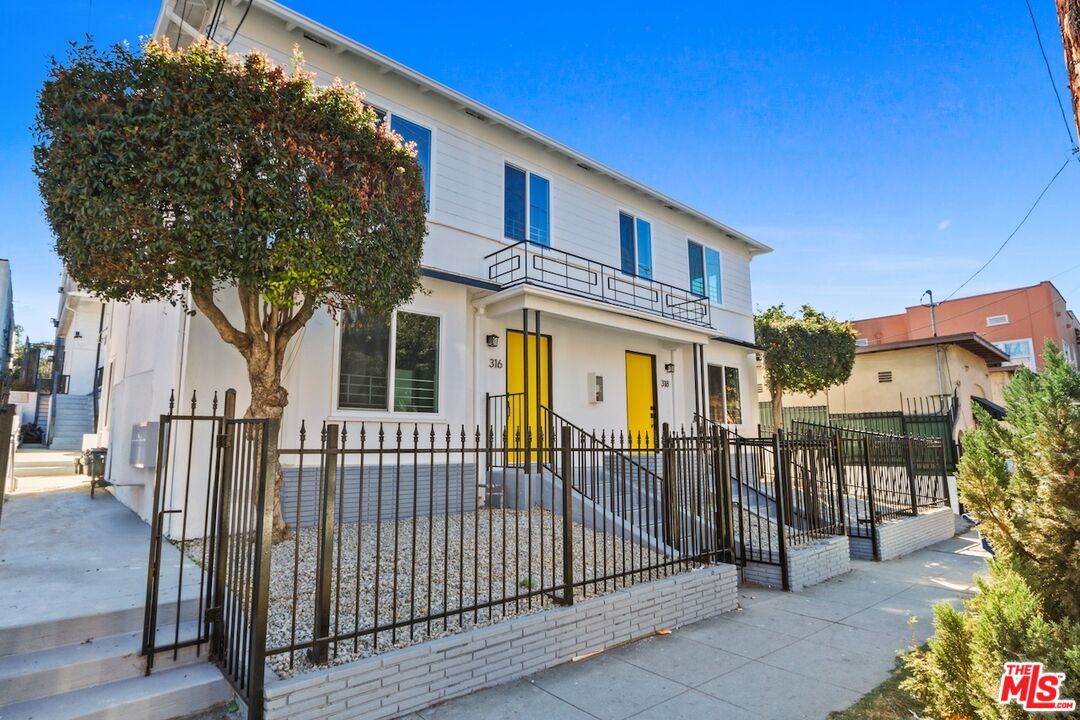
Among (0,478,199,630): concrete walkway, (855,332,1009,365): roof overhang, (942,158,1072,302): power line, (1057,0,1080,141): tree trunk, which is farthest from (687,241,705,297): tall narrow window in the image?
(0,478,199,630): concrete walkway

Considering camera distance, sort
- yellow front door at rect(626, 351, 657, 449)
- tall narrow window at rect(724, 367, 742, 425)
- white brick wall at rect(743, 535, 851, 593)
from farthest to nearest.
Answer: tall narrow window at rect(724, 367, 742, 425), yellow front door at rect(626, 351, 657, 449), white brick wall at rect(743, 535, 851, 593)

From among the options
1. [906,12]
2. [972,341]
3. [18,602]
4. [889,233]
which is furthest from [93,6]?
[972,341]

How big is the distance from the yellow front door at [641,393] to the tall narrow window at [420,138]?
5845mm

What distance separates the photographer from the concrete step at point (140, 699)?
3111 millimetres

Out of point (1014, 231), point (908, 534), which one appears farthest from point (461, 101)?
point (1014, 231)

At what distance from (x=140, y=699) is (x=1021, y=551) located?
5.17 m

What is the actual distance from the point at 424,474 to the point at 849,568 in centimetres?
620

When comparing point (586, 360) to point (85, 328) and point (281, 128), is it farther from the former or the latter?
point (85, 328)

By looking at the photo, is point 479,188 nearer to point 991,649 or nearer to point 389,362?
point 389,362

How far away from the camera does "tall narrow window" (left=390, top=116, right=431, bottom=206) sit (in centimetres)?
937

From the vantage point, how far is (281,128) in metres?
5.23

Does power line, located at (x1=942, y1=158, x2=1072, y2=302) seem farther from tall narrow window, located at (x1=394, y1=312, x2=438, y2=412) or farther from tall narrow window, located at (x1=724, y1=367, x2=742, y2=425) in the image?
tall narrow window, located at (x1=394, y1=312, x2=438, y2=412)

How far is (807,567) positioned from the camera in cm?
694

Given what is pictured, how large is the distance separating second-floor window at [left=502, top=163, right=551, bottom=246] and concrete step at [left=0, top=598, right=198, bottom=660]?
322 inches
